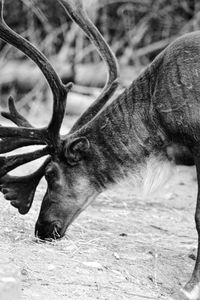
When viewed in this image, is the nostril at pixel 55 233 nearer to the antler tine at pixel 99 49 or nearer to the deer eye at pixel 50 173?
the deer eye at pixel 50 173

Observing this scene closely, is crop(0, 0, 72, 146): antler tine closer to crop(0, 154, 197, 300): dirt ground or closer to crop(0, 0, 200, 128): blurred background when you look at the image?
crop(0, 154, 197, 300): dirt ground

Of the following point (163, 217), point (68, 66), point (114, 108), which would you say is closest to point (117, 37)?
point (68, 66)

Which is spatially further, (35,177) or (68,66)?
(68,66)

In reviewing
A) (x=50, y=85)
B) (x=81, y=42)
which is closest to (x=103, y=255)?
(x=50, y=85)

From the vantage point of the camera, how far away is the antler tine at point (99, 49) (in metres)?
5.14

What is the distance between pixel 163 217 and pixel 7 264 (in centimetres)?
304

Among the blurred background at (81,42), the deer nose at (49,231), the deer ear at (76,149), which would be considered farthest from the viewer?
the blurred background at (81,42)

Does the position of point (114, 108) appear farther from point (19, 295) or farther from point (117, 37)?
point (117, 37)

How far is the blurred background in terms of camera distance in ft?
35.0

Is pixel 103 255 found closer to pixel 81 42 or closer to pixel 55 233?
pixel 55 233

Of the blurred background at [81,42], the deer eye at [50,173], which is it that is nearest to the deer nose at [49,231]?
the deer eye at [50,173]

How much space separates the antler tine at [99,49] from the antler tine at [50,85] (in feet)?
1.10

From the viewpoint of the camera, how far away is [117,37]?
40.0 feet

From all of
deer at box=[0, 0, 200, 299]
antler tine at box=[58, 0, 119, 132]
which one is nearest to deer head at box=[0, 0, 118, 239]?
deer at box=[0, 0, 200, 299]
